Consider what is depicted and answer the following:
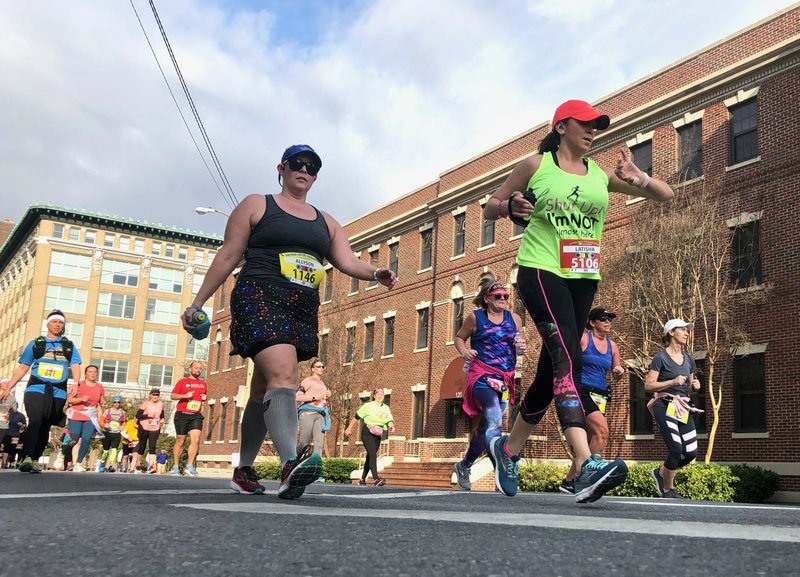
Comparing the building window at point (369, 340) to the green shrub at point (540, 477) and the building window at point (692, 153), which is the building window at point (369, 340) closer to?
the green shrub at point (540, 477)

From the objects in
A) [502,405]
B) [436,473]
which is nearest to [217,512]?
[502,405]

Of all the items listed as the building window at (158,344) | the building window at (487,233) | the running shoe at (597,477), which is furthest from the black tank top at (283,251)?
the building window at (158,344)

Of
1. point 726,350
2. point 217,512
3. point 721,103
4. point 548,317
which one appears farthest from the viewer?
point 721,103

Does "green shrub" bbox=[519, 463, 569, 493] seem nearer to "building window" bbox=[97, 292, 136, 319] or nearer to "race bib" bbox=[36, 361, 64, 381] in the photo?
"race bib" bbox=[36, 361, 64, 381]

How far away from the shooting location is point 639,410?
2309 centimetres

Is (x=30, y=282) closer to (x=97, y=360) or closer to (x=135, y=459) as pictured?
(x=97, y=360)

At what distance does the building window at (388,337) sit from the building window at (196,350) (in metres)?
44.1

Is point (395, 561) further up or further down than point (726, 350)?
further down

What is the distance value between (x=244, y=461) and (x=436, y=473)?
22294mm

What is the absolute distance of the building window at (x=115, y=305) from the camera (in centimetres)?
8425

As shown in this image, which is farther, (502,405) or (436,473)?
(436,473)

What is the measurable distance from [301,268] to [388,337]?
31.8 m

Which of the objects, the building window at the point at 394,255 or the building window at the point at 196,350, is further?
the building window at the point at 196,350

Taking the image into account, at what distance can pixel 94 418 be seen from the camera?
13141mm
